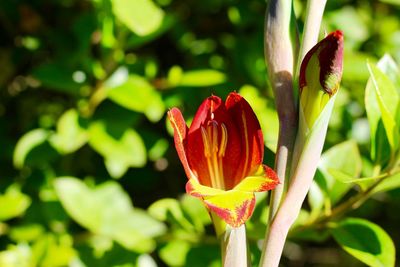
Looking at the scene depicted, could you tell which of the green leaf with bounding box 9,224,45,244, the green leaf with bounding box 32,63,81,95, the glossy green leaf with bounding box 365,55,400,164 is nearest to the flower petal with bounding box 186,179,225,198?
the glossy green leaf with bounding box 365,55,400,164

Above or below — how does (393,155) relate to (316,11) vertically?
below

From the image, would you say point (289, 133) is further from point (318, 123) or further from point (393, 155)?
point (393, 155)

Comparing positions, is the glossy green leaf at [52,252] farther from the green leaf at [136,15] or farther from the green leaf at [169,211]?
the green leaf at [136,15]

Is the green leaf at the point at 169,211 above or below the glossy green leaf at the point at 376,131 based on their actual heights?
below

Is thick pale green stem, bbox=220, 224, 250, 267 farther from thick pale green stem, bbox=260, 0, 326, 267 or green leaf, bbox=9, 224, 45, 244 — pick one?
green leaf, bbox=9, 224, 45, 244

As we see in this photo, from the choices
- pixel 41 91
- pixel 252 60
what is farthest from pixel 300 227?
pixel 41 91

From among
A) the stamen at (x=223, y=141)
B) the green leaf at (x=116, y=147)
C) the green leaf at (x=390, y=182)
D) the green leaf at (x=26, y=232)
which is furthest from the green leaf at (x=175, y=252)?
the stamen at (x=223, y=141)

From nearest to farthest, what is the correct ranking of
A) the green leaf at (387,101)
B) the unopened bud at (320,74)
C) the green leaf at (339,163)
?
the unopened bud at (320,74) < the green leaf at (387,101) < the green leaf at (339,163)

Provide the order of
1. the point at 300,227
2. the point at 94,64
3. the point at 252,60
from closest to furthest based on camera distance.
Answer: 1. the point at 300,227
2. the point at 94,64
3. the point at 252,60
